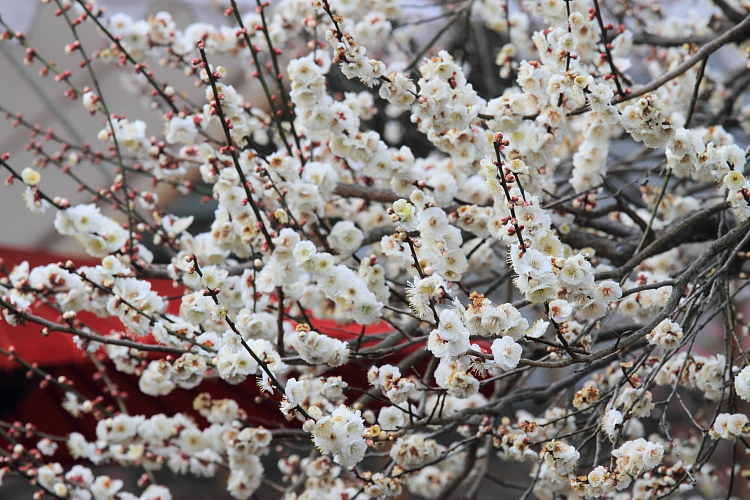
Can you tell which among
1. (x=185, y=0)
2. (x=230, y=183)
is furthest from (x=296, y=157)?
(x=185, y=0)

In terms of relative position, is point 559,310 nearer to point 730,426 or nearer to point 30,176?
point 730,426

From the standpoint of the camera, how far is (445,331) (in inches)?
50.0

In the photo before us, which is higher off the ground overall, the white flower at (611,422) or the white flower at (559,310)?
the white flower at (559,310)

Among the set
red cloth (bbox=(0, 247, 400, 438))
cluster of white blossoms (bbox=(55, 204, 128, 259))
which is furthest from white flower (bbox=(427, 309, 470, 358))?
cluster of white blossoms (bbox=(55, 204, 128, 259))

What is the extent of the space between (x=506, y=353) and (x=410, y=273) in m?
0.57

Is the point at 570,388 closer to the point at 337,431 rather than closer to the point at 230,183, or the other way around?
the point at 337,431

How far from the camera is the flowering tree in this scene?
1.43 metres

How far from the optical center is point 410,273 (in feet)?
5.95

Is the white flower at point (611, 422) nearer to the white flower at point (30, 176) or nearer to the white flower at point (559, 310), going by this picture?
the white flower at point (559, 310)

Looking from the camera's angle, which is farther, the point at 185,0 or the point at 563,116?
the point at 185,0

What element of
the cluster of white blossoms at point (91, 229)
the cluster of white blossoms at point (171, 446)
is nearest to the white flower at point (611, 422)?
the cluster of white blossoms at point (171, 446)

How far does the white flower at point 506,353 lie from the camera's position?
4.19 feet

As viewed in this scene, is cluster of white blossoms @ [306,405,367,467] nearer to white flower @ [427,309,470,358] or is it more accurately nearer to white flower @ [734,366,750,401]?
white flower @ [427,309,470,358]

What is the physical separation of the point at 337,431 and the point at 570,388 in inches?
36.7
